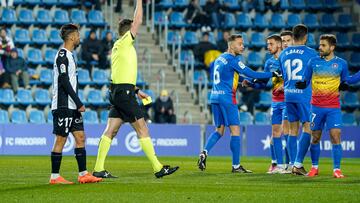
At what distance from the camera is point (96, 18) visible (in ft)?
115

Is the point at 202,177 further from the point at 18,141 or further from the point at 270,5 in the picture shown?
the point at 270,5

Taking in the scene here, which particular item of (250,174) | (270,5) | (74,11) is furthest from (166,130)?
(250,174)

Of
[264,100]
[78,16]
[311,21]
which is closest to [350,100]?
[264,100]

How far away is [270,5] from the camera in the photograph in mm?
37625

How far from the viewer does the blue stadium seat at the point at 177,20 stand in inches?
1409

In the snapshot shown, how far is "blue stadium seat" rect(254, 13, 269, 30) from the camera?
121ft

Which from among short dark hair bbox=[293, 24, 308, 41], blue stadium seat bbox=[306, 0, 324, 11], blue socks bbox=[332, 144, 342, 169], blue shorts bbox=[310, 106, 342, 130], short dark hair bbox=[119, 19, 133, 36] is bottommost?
blue socks bbox=[332, 144, 342, 169]

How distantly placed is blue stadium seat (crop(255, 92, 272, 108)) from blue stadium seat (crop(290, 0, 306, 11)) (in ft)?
17.6

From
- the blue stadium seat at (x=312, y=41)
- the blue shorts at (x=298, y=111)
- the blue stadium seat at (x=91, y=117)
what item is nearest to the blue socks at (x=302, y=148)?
the blue shorts at (x=298, y=111)

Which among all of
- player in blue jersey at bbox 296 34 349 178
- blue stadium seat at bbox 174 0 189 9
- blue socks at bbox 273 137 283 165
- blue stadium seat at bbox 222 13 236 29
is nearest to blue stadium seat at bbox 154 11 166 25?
blue stadium seat at bbox 174 0 189 9

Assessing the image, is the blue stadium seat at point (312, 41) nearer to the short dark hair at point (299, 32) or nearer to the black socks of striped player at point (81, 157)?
the short dark hair at point (299, 32)

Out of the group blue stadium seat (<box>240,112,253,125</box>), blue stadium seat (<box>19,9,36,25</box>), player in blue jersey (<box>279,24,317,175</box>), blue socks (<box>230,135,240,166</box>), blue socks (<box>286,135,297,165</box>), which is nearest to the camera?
player in blue jersey (<box>279,24,317,175</box>)

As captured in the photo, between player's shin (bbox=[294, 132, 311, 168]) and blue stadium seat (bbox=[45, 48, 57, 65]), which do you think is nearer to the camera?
player's shin (bbox=[294, 132, 311, 168])

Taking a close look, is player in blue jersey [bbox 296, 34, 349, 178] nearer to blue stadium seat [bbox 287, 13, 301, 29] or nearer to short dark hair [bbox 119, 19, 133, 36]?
short dark hair [bbox 119, 19, 133, 36]
